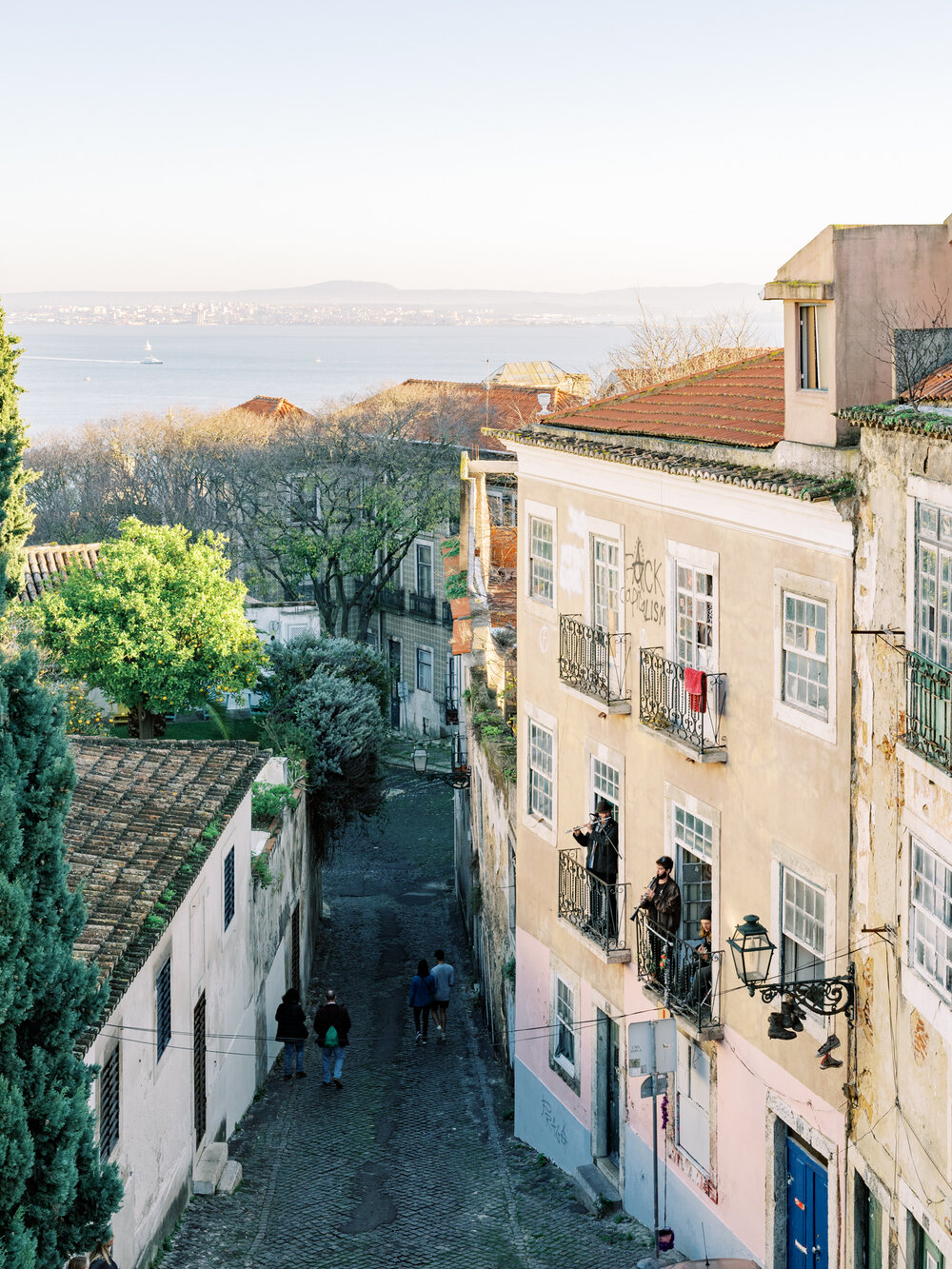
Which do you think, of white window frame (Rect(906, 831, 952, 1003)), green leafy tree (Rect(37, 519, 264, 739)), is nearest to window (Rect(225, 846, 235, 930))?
white window frame (Rect(906, 831, 952, 1003))

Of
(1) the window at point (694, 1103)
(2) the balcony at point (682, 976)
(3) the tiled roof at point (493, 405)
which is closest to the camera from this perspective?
(2) the balcony at point (682, 976)

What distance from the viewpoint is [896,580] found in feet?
40.6

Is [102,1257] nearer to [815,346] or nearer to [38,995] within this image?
[38,995]

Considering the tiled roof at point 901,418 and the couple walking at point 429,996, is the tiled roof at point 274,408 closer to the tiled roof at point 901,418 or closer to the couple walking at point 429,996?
the couple walking at point 429,996

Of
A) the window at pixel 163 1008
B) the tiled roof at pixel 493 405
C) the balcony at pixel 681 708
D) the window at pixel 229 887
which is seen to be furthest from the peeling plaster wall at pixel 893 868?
the tiled roof at pixel 493 405

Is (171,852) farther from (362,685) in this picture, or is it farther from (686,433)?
(362,685)

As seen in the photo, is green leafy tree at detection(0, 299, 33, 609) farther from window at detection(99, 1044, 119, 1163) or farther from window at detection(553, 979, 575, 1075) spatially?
window at detection(553, 979, 575, 1075)

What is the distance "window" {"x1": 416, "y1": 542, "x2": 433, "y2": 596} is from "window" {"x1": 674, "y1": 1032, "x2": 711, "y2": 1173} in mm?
37636

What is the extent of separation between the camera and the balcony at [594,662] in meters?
18.1

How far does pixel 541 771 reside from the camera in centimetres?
2089

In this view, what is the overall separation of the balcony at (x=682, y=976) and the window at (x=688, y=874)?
9.0 inches

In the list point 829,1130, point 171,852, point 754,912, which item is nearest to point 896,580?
point 754,912

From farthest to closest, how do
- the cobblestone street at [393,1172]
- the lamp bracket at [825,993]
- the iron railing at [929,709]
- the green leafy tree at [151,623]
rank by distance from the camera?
the green leafy tree at [151,623] → the cobblestone street at [393,1172] → the lamp bracket at [825,993] → the iron railing at [929,709]

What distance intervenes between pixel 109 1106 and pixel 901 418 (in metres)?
10.1
